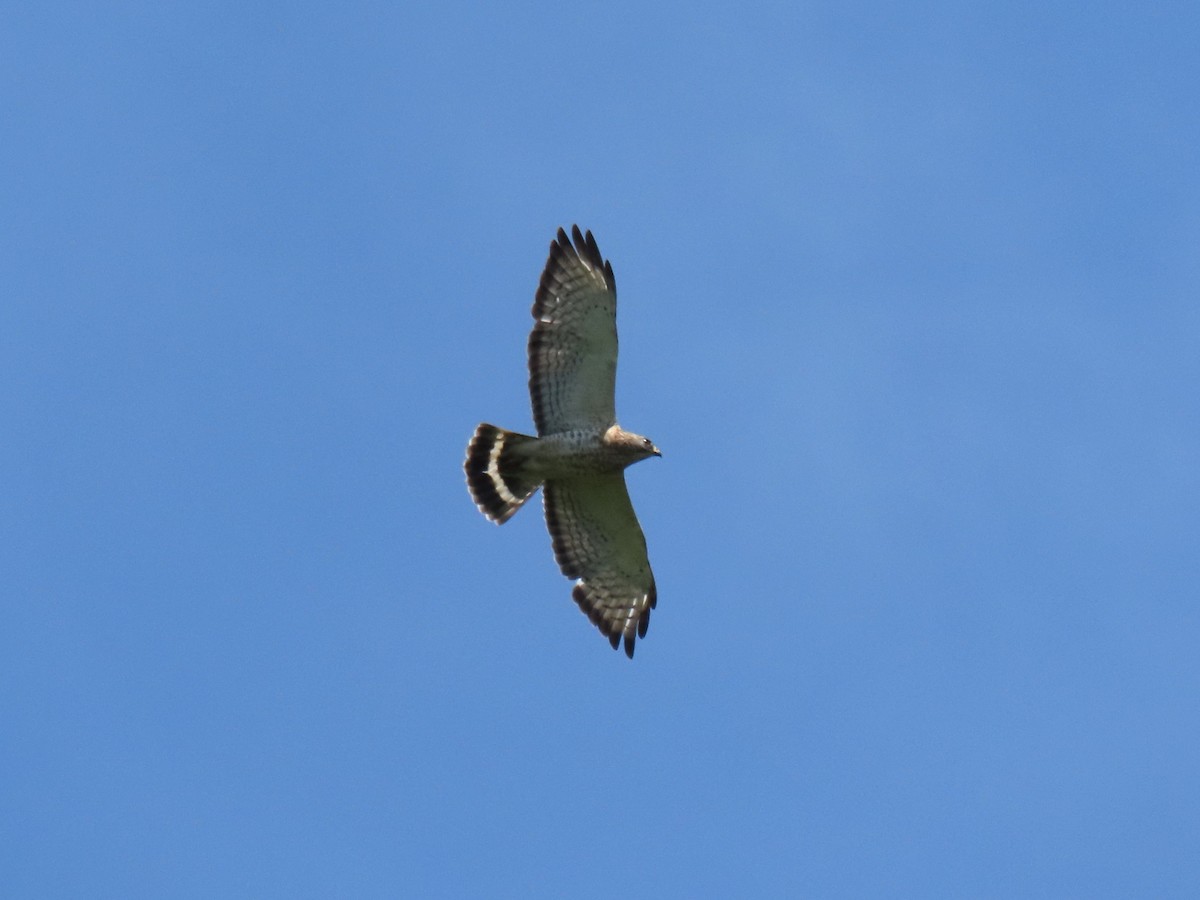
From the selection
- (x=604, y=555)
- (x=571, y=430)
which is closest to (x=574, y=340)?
(x=571, y=430)

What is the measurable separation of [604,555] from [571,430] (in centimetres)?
147

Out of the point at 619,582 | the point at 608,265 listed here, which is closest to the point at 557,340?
the point at 608,265

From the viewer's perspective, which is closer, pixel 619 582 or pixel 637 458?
pixel 637 458

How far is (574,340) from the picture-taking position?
15906 millimetres

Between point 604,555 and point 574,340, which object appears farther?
point 604,555

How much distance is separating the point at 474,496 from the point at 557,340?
1.54 m

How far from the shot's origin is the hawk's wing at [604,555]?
16.7m

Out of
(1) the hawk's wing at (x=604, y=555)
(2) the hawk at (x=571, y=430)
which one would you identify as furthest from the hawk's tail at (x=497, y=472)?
(1) the hawk's wing at (x=604, y=555)

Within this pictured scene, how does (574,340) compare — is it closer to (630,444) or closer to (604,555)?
(630,444)

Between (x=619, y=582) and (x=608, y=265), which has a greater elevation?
(x=608, y=265)

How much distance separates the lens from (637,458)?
16016 millimetres

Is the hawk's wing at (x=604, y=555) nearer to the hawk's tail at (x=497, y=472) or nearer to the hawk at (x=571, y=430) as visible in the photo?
the hawk at (x=571, y=430)

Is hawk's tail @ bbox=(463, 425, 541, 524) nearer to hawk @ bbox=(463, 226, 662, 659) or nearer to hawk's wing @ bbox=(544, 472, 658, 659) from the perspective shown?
hawk @ bbox=(463, 226, 662, 659)

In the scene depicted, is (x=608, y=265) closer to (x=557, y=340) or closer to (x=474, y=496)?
(x=557, y=340)
